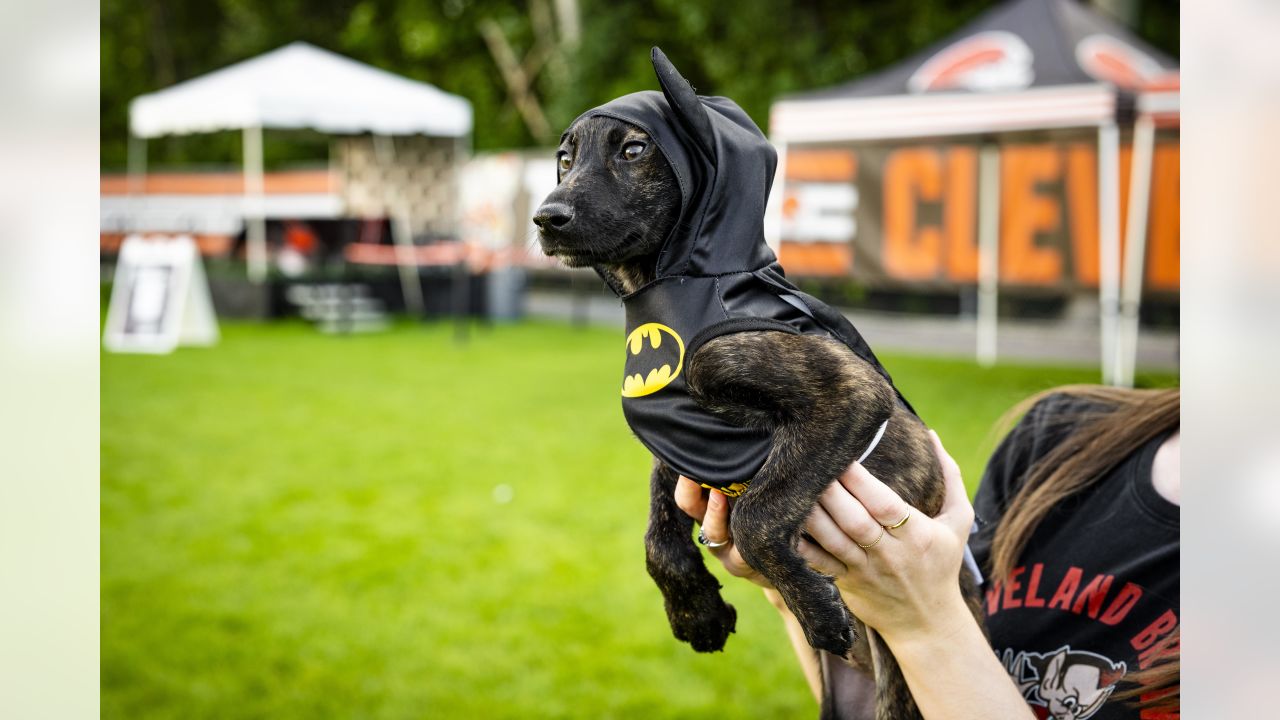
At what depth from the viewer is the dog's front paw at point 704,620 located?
1.63 m

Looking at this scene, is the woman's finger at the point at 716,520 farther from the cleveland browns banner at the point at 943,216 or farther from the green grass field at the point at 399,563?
the cleveland browns banner at the point at 943,216

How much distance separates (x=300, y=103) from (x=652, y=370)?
14.9m

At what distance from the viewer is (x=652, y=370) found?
1432 millimetres

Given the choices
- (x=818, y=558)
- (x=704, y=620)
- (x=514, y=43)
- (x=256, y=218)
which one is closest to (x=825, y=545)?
(x=818, y=558)

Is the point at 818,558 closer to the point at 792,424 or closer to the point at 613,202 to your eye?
the point at 792,424

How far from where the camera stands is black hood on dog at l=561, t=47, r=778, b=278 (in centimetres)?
139

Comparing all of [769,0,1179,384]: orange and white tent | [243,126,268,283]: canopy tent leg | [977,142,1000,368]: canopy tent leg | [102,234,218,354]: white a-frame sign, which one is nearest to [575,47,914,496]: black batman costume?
[769,0,1179,384]: orange and white tent

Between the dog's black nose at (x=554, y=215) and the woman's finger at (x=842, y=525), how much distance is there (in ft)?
1.55

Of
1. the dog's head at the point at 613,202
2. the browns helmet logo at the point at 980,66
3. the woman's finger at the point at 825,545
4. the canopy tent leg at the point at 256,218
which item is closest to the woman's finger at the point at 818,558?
the woman's finger at the point at 825,545

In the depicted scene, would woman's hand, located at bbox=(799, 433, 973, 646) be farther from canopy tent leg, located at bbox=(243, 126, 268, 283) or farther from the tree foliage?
the tree foliage

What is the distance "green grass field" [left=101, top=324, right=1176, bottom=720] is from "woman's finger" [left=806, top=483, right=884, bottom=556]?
3.30 ft

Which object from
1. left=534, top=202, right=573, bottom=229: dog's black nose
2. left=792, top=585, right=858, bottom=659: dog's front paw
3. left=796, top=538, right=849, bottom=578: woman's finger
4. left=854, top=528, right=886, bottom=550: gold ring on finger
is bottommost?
left=792, top=585, right=858, bottom=659: dog's front paw

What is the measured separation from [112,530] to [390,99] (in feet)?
36.9

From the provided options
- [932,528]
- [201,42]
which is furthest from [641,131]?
[201,42]
